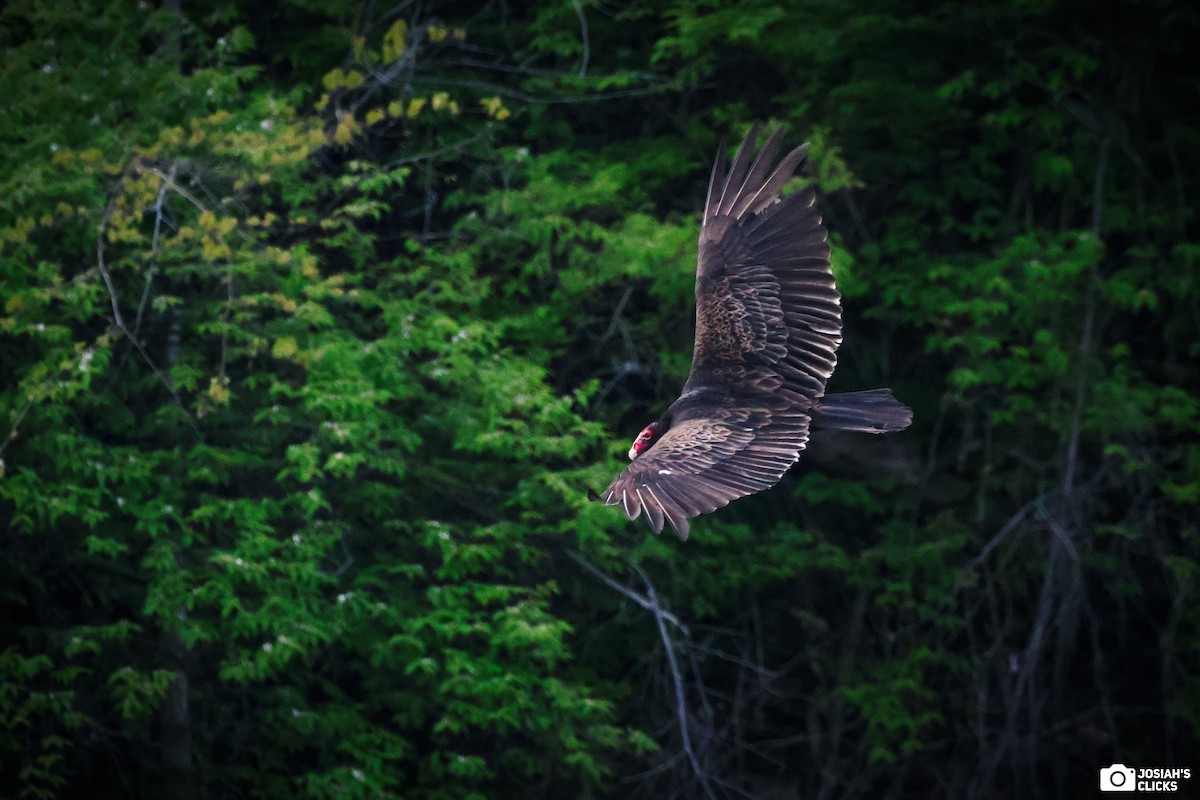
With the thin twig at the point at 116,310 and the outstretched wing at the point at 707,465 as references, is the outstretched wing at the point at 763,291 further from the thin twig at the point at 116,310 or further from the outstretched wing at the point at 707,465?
the thin twig at the point at 116,310

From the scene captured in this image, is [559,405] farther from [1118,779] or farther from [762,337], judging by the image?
[1118,779]

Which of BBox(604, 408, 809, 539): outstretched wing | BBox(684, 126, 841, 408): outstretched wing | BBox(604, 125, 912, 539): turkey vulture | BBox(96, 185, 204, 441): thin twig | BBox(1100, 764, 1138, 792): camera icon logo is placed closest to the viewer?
BBox(604, 408, 809, 539): outstretched wing

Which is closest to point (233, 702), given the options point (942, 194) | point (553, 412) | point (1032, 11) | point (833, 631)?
point (553, 412)

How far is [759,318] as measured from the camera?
4.46 metres

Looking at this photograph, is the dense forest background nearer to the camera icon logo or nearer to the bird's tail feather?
the camera icon logo

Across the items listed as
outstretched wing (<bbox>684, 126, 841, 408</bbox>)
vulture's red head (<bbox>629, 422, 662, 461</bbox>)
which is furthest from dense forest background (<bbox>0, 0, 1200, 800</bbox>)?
vulture's red head (<bbox>629, 422, 662, 461</bbox>)

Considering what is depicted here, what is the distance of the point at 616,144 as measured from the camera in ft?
27.2

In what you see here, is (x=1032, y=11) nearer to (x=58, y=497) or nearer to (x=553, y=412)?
(x=553, y=412)

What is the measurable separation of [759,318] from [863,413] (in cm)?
49

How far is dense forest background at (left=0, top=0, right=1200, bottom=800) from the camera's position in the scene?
6789 millimetres

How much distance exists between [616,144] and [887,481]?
2420 mm

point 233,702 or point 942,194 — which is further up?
point 942,194

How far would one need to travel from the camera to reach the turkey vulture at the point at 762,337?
13.3ft

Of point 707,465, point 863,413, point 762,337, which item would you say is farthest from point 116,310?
point 863,413
